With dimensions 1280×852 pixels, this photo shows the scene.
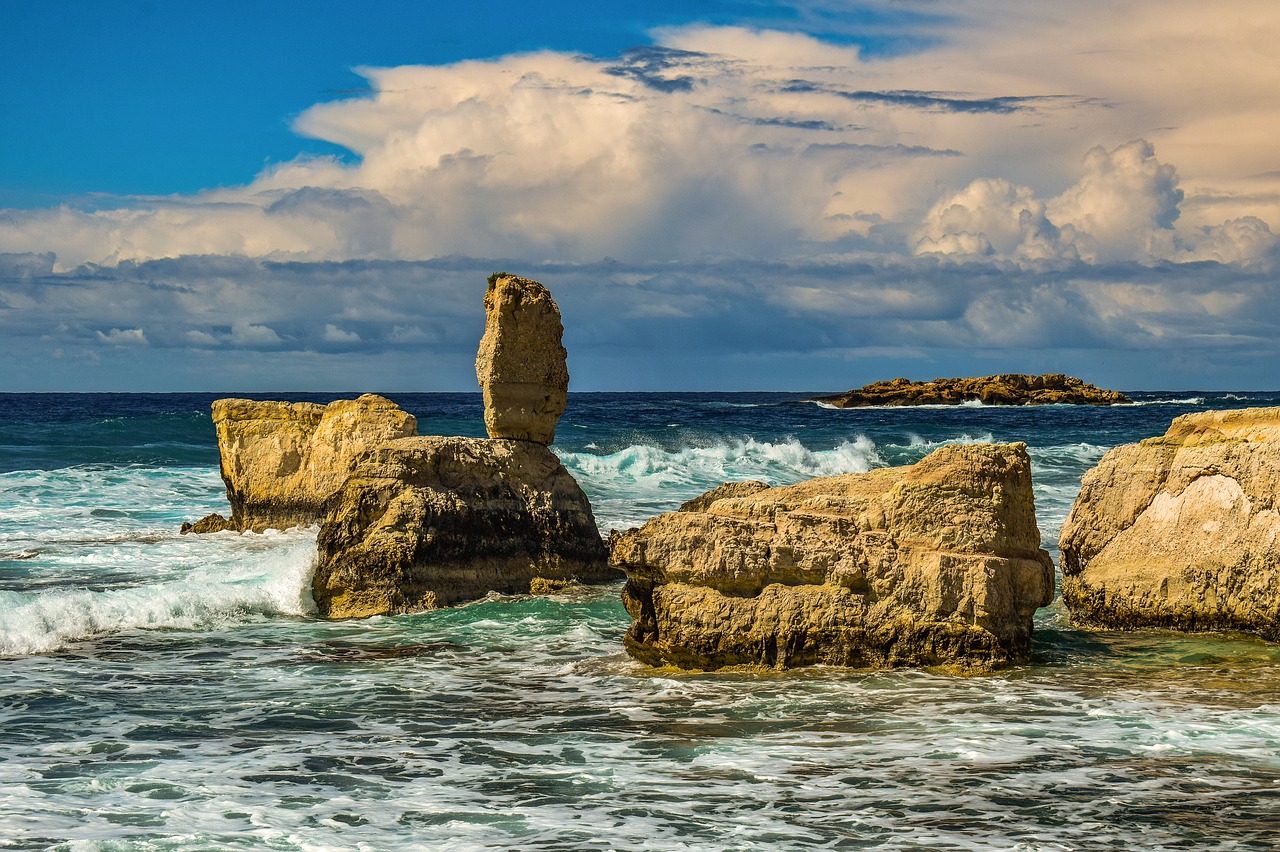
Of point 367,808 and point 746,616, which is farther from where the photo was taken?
point 746,616

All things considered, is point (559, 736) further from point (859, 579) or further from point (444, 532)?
point (444, 532)

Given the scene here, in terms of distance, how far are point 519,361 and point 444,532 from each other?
7.24 ft

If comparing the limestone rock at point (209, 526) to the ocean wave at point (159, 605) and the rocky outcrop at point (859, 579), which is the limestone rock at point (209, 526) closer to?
the ocean wave at point (159, 605)

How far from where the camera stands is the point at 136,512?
65.0ft

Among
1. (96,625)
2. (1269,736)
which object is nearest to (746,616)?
(1269,736)

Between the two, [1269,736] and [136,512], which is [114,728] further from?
[136,512]

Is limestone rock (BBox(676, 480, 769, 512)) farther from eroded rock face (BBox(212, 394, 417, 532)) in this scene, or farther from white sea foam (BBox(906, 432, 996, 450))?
white sea foam (BBox(906, 432, 996, 450))

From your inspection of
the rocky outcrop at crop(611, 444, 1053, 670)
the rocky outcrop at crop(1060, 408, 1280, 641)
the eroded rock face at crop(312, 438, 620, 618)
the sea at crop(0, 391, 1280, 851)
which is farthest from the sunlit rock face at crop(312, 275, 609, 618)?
the rocky outcrop at crop(1060, 408, 1280, 641)

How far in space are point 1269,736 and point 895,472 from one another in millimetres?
3297

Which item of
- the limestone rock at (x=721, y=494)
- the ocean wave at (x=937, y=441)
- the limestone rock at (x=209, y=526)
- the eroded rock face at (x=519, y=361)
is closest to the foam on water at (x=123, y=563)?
the limestone rock at (x=209, y=526)

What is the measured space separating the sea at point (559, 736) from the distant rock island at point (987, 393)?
65753 mm

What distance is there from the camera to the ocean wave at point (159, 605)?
10.1 m

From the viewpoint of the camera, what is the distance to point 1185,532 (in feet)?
31.7

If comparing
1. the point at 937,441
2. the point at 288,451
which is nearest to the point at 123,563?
the point at 288,451
